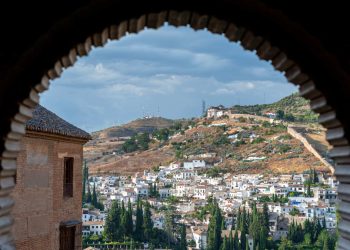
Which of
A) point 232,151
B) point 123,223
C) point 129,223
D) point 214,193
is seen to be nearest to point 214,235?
point 129,223

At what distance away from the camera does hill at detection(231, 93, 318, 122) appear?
110050mm

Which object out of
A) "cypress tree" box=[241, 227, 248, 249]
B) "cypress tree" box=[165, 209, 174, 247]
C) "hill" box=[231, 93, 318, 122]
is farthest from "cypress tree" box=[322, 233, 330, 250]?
"hill" box=[231, 93, 318, 122]

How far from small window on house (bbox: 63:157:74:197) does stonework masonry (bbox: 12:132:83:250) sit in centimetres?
11

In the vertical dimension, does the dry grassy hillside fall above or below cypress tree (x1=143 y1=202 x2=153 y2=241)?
above

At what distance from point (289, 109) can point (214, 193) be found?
1685 inches

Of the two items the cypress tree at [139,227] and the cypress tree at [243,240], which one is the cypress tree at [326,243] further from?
the cypress tree at [139,227]

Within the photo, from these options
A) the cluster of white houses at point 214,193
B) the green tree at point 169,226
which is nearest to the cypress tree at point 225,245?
the cluster of white houses at point 214,193

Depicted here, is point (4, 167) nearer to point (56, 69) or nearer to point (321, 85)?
point (56, 69)

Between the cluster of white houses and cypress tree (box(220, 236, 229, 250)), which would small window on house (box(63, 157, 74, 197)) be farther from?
the cluster of white houses

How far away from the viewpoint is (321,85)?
3.34 meters

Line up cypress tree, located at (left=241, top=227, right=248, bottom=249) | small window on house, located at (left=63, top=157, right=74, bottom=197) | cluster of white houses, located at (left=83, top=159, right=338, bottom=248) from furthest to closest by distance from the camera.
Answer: cluster of white houses, located at (left=83, top=159, right=338, bottom=248) → cypress tree, located at (left=241, top=227, right=248, bottom=249) → small window on house, located at (left=63, top=157, right=74, bottom=197)

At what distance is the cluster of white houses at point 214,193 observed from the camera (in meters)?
61.0

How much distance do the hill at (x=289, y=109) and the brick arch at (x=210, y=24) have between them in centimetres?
10568

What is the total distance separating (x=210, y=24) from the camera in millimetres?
3518
